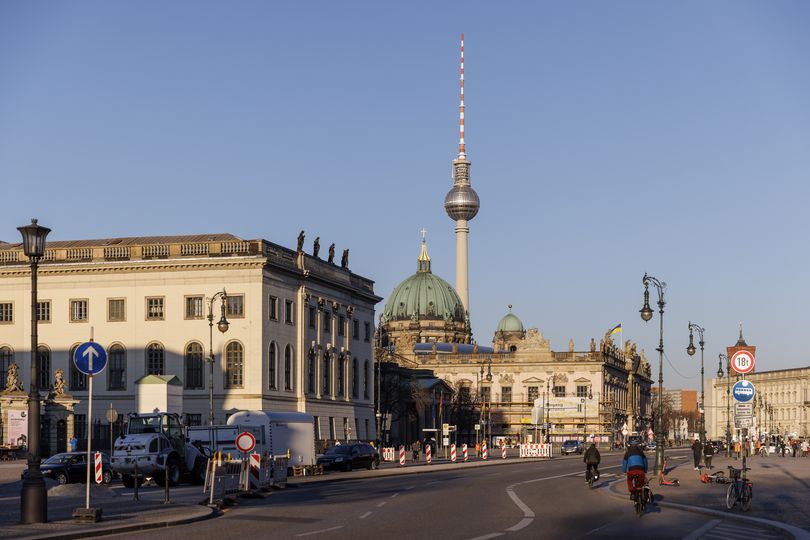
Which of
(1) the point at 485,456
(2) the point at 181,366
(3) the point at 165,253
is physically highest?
(3) the point at 165,253

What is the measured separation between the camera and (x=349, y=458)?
2667 inches

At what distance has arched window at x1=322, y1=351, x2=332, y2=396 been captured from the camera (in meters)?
97.3

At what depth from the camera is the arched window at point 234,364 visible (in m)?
86.4

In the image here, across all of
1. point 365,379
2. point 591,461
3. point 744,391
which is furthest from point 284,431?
point 365,379

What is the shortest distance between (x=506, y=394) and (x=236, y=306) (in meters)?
88.7

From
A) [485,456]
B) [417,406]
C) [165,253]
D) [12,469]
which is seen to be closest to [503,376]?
[417,406]

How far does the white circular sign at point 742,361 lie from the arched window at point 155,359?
57.1 m

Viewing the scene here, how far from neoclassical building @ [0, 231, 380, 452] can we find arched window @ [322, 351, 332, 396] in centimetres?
326

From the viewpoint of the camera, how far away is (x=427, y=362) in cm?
17688

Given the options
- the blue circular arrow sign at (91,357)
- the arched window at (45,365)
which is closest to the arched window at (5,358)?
the arched window at (45,365)

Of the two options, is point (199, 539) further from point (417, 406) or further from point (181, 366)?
point (417, 406)

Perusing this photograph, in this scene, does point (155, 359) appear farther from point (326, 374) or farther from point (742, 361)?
point (742, 361)

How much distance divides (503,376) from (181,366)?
89.0 meters

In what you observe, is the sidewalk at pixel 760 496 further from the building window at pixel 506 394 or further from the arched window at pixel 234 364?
the building window at pixel 506 394
